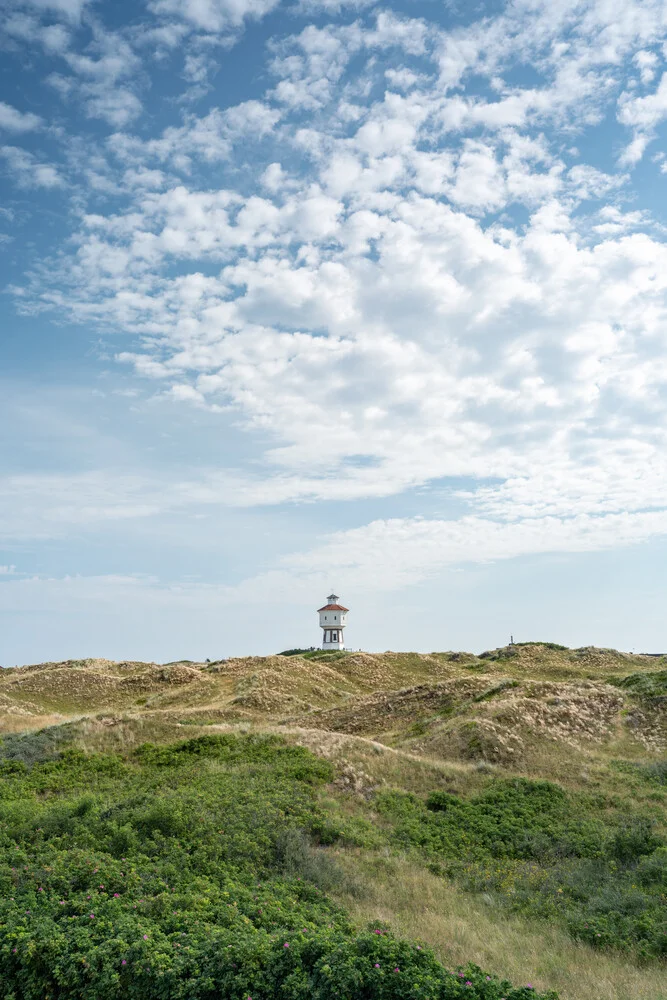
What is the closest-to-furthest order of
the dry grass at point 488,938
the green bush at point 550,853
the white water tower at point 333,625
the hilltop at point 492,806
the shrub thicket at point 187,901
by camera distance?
the shrub thicket at point 187,901, the dry grass at point 488,938, the hilltop at point 492,806, the green bush at point 550,853, the white water tower at point 333,625

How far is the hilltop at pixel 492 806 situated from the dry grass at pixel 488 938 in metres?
0.04

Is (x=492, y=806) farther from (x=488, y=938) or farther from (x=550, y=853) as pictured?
(x=488, y=938)

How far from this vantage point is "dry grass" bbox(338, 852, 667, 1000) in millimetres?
10211

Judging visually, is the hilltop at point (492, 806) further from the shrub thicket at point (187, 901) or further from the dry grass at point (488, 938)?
the shrub thicket at point (187, 901)

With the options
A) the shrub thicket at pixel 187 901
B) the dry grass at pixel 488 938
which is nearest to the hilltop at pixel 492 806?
the dry grass at pixel 488 938

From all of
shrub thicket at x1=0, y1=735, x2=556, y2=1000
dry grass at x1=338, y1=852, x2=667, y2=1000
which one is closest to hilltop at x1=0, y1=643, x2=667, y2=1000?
dry grass at x1=338, y1=852, x2=667, y2=1000

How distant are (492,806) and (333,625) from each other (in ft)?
210

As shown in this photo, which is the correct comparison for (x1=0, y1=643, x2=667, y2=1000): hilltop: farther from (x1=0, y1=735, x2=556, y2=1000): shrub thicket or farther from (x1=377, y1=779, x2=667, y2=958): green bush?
(x1=0, y1=735, x2=556, y2=1000): shrub thicket

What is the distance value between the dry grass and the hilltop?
4cm

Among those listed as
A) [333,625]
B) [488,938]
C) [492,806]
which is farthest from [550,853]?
[333,625]

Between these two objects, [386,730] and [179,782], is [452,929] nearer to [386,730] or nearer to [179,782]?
[179,782]

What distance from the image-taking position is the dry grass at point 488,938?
10.2 meters

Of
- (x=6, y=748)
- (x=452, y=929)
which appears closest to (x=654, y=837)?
(x=452, y=929)

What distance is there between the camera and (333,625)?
274 ft
